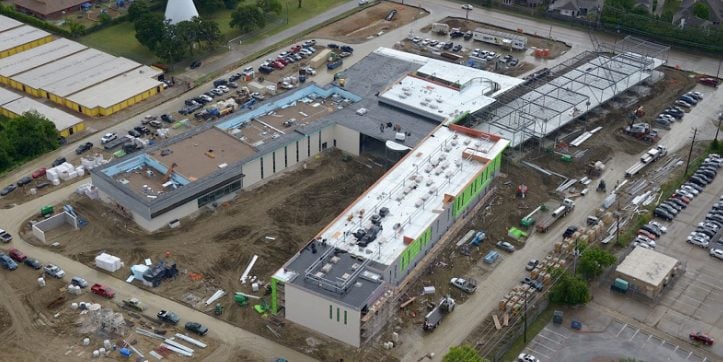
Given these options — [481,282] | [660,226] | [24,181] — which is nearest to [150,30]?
[24,181]

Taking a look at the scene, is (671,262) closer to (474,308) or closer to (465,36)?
(474,308)

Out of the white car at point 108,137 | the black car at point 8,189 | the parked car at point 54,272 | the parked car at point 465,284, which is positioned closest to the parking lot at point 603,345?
the parked car at point 465,284

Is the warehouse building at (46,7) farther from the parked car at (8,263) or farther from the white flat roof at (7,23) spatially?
the parked car at (8,263)

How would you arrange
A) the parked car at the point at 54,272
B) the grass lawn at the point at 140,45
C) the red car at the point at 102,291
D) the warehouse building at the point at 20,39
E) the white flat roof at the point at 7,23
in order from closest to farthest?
the red car at the point at 102,291 < the parked car at the point at 54,272 < the warehouse building at the point at 20,39 < the grass lawn at the point at 140,45 < the white flat roof at the point at 7,23

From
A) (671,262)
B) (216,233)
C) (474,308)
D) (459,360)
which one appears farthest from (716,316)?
(216,233)

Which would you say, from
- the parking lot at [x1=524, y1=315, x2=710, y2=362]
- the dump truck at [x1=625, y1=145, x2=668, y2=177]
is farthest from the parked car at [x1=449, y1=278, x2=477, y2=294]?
the dump truck at [x1=625, y1=145, x2=668, y2=177]
